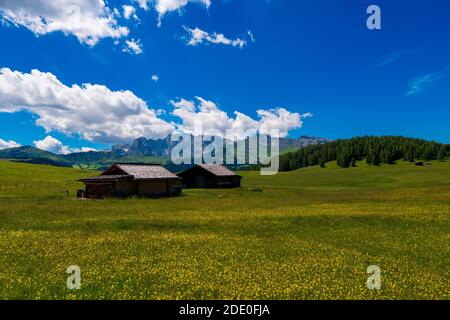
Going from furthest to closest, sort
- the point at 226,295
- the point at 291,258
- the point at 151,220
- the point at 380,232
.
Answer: the point at 151,220 → the point at 380,232 → the point at 291,258 → the point at 226,295

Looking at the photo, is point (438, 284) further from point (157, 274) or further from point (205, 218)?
point (205, 218)

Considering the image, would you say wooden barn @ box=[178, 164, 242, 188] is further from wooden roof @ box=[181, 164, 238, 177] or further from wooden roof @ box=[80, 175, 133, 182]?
wooden roof @ box=[80, 175, 133, 182]

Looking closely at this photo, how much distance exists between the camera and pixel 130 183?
204 feet

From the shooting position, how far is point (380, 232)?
25.3 meters

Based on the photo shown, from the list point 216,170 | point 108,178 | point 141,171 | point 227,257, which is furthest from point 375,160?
point 227,257

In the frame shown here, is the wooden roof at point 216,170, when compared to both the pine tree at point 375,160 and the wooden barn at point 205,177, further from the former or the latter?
the pine tree at point 375,160

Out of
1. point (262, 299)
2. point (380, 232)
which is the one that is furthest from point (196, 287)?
point (380, 232)

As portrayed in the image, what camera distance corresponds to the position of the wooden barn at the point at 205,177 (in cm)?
9200

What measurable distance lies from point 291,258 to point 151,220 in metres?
16.2

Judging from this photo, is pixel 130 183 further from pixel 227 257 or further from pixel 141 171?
pixel 227 257

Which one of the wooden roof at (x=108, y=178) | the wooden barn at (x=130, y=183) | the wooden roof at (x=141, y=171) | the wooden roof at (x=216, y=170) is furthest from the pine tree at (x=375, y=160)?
the wooden roof at (x=108, y=178)

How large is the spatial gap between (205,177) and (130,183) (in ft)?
108

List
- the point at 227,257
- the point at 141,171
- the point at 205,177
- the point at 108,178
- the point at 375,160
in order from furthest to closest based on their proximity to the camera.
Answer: the point at 375,160 → the point at 205,177 → the point at 141,171 → the point at 108,178 → the point at 227,257

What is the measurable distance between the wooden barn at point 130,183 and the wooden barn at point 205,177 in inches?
880
